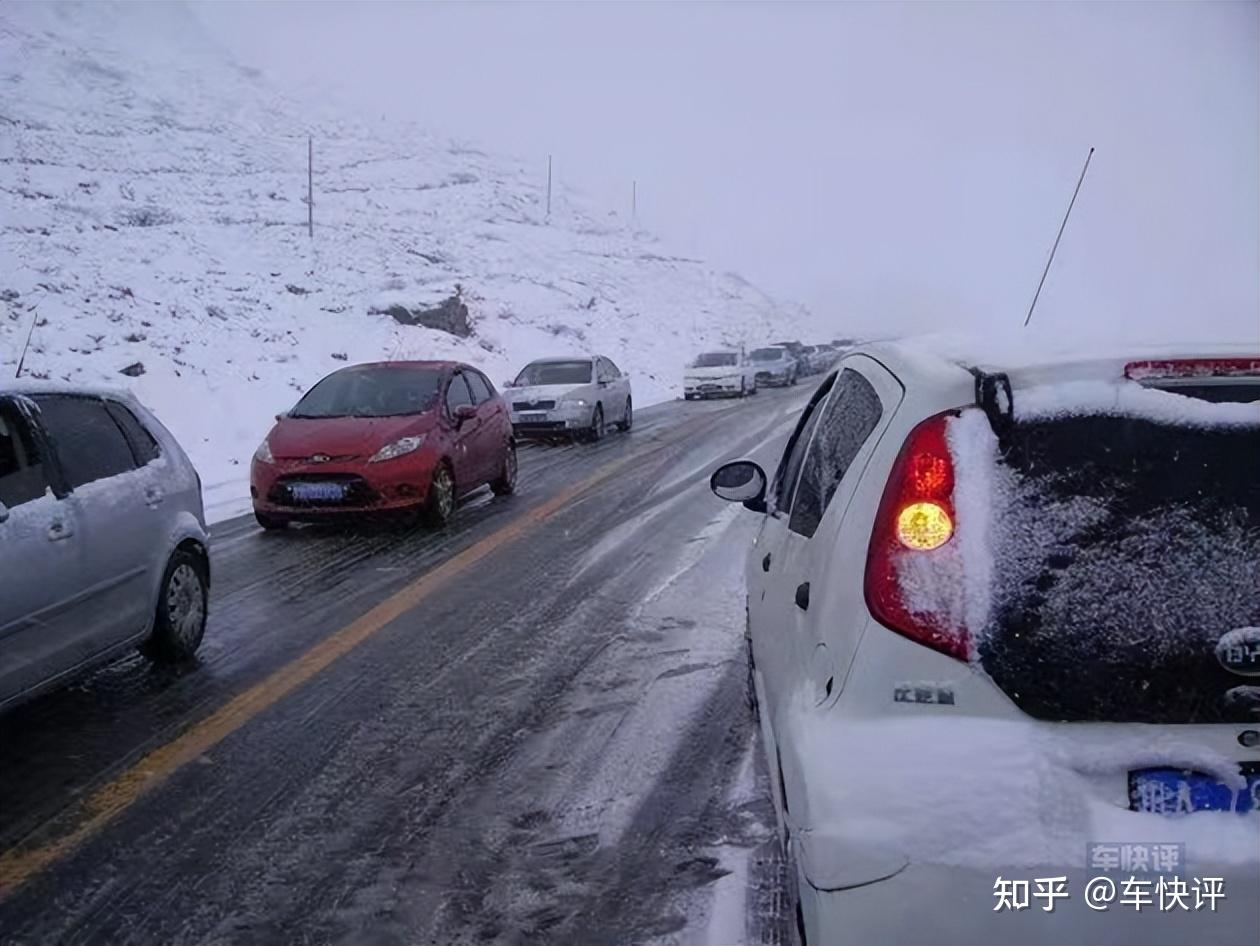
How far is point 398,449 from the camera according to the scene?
34.8ft

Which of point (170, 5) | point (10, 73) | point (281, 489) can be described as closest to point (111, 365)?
point (281, 489)

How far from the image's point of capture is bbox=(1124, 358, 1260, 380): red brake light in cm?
253

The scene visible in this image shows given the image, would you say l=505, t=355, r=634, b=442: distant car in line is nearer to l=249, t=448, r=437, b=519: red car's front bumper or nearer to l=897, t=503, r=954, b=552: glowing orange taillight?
l=249, t=448, r=437, b=519: red car's front bumper

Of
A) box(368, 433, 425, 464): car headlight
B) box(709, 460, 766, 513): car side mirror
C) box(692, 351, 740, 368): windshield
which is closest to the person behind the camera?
box(709, 460, 766, 513): car side mirror

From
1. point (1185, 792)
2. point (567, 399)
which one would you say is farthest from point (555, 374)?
point (1185, 792)

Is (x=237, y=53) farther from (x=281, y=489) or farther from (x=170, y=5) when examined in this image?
(x=281, y=489)

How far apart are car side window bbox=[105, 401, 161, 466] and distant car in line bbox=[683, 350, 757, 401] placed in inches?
1031

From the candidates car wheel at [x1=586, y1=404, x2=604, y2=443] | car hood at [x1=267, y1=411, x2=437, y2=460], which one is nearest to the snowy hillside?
car hood at [x1=267, y1=411, x2=437, y2=460]

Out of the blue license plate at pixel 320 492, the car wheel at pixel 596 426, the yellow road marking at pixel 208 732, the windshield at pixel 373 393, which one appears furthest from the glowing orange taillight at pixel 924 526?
the car wheel at pixel 596 426

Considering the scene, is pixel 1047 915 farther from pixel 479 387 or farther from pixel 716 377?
pixel 716 377

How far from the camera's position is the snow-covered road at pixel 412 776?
141 inches

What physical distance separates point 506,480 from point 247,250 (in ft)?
108

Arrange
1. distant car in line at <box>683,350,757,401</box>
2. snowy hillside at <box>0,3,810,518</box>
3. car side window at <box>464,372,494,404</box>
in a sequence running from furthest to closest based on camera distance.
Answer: distant car in line at <box>683,350,757,401</box>
snowy hillside at <box>0,3,810,518</box>
car side window at <box>464,372,494,404</box>

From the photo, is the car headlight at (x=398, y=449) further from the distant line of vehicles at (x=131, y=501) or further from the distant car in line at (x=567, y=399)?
the distant car in line at (x=567, y=399)
